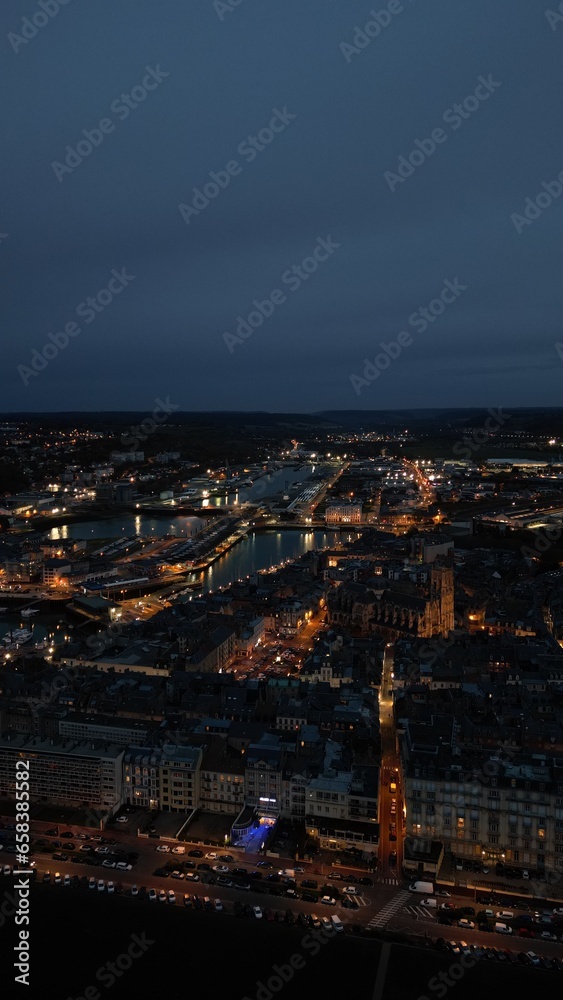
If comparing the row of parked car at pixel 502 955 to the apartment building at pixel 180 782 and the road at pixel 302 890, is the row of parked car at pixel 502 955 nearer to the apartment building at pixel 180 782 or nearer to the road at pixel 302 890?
the road at pixel 302 890

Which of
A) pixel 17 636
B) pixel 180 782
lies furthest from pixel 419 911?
pixel 17 636

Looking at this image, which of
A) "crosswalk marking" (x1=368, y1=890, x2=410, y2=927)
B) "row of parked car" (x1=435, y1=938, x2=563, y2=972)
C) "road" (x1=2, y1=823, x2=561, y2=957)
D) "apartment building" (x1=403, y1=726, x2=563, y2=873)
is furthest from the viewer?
"apartment building" (x1=403, y1=726, x2=563, y2=873)

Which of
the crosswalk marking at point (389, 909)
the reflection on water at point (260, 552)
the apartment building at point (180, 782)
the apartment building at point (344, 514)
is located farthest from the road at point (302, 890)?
the apartment building at point (344, 514)

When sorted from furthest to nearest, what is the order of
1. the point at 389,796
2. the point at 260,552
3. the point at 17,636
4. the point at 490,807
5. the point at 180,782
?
the point at 260,552 < the point at 17,636 < the point at 389,796 < the point at 180,782 < the point at 490,807

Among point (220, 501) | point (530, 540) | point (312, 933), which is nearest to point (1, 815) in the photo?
point (312, 933)

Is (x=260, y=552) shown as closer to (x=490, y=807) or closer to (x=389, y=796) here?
(x=389, y=796)

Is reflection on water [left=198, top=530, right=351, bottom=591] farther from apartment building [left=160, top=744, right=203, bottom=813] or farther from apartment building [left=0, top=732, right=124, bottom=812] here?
apartment building [left=160, top=744, right=203, bottom=813]

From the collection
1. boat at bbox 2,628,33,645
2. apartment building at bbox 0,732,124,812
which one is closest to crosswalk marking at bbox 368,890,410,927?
apartment building at bbox 0,732,124,812

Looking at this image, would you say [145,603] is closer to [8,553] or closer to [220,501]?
[8,553]
